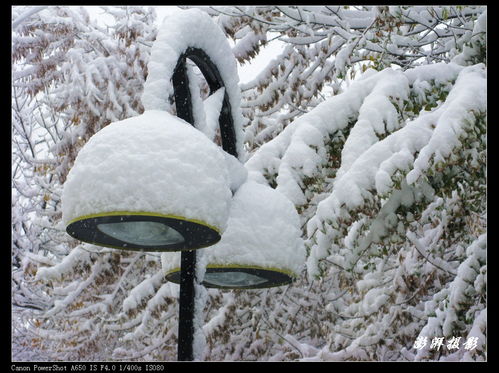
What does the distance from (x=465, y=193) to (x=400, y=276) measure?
1820 millimetres

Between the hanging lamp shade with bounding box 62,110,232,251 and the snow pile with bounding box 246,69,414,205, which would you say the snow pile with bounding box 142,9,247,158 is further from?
the snow pile with bounding box 246,69,414,205

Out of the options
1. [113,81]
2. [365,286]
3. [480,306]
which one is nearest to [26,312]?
[113,81]

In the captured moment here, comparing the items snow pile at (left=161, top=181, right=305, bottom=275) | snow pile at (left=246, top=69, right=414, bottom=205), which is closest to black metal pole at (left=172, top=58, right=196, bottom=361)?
snow pile at (left=161, top=181, right=305, bottom=275)

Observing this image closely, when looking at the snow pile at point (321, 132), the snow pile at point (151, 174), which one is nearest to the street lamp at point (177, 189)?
the snow pile at point (151, 174)

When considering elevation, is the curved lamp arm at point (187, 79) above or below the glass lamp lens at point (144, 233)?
above

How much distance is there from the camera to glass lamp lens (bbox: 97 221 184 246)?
1909 mm

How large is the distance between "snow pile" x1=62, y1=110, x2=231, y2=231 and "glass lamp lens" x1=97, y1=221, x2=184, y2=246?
0.19m

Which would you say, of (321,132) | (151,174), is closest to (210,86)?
(151,174)

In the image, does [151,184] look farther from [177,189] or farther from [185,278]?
[185,278]

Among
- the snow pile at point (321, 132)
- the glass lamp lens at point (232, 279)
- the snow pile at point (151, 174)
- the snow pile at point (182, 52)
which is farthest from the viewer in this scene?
the snow pile at point (321, 132)

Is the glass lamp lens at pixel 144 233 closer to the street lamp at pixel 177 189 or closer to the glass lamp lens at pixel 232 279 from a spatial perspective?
the street lamp at pixel 177 189

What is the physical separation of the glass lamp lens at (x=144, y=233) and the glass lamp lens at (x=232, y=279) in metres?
0.49

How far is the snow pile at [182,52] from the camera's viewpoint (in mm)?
1890

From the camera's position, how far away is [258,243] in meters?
2.12
